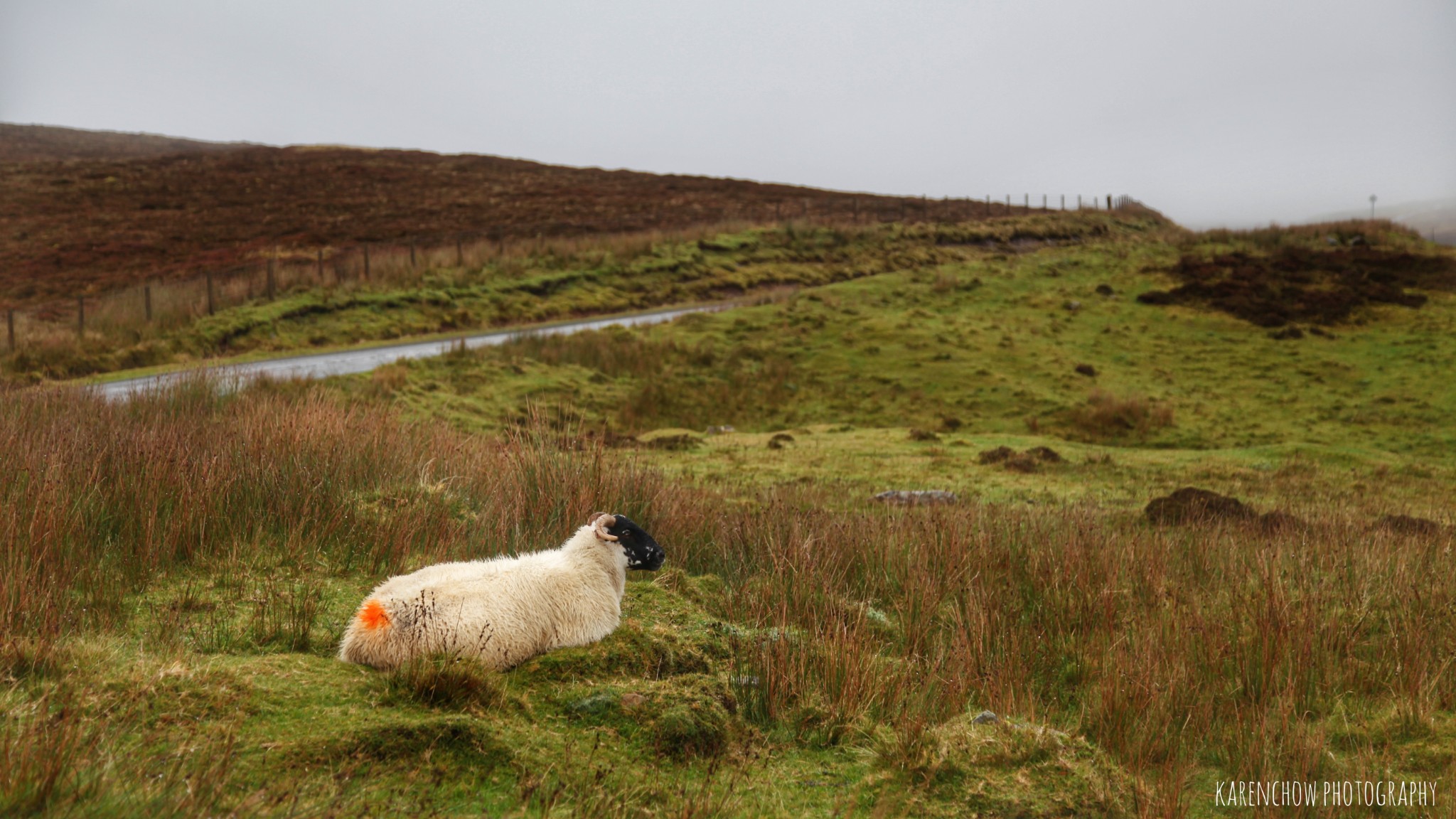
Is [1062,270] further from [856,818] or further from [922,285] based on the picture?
[856,818]

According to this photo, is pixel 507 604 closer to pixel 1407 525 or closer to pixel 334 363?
pixel 1407 525

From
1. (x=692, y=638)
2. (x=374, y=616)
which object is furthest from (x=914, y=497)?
(x=374, y=616)

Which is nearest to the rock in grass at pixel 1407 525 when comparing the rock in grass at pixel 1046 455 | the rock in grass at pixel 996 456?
the rock in grass at pixel 1046 455

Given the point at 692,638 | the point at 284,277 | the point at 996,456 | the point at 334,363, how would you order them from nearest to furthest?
the point at 692,638 < the point at 996,456 < the point at 334,363 < the point at 284,277

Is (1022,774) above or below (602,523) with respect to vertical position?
below

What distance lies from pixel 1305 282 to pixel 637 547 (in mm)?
38794

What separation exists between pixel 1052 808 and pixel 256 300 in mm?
30522

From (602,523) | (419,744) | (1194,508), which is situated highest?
(602,523)

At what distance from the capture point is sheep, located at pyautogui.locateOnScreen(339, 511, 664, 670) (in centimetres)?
477

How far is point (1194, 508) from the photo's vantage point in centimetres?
1227

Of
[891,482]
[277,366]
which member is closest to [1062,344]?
[891,482]

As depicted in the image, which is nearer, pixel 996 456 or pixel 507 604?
pixel 507 604

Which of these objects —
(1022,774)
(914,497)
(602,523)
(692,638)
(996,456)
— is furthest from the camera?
(996,456)

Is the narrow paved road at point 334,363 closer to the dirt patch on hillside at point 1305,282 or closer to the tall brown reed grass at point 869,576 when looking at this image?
the tall brown reed grass at point 869,576
